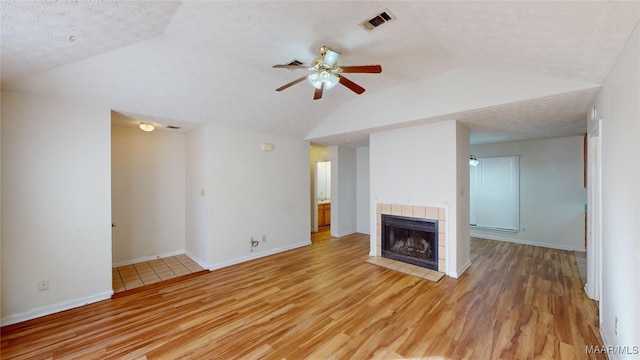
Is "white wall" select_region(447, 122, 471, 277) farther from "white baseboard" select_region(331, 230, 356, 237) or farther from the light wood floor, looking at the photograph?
"white baseboard" select_region(331, 230, 356, 237)

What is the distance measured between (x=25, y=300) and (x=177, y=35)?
3.30 m

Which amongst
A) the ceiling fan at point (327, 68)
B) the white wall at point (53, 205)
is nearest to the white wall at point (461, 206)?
the ceiling fan at point (327, 68)

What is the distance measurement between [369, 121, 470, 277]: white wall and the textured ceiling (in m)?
0.52

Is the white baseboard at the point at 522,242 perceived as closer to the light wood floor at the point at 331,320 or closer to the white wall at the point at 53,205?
the light wood floor at the point at 331,320

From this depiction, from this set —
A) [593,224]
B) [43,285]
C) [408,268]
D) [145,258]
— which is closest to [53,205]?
[43,285]

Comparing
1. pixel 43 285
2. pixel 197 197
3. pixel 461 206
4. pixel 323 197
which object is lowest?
pixel 43 285

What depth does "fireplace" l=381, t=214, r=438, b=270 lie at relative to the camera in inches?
159

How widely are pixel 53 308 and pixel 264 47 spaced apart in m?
3.81

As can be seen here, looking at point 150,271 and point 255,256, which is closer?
point 150,271

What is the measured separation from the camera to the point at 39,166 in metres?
2.75

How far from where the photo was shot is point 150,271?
13.2 feet

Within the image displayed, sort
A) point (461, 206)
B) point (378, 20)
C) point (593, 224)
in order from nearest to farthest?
point (378, 20) < point (593, 224) < point (461, 206)

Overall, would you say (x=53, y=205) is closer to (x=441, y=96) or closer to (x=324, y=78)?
(x=324, y=78)

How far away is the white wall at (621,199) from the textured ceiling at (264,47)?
26cm
